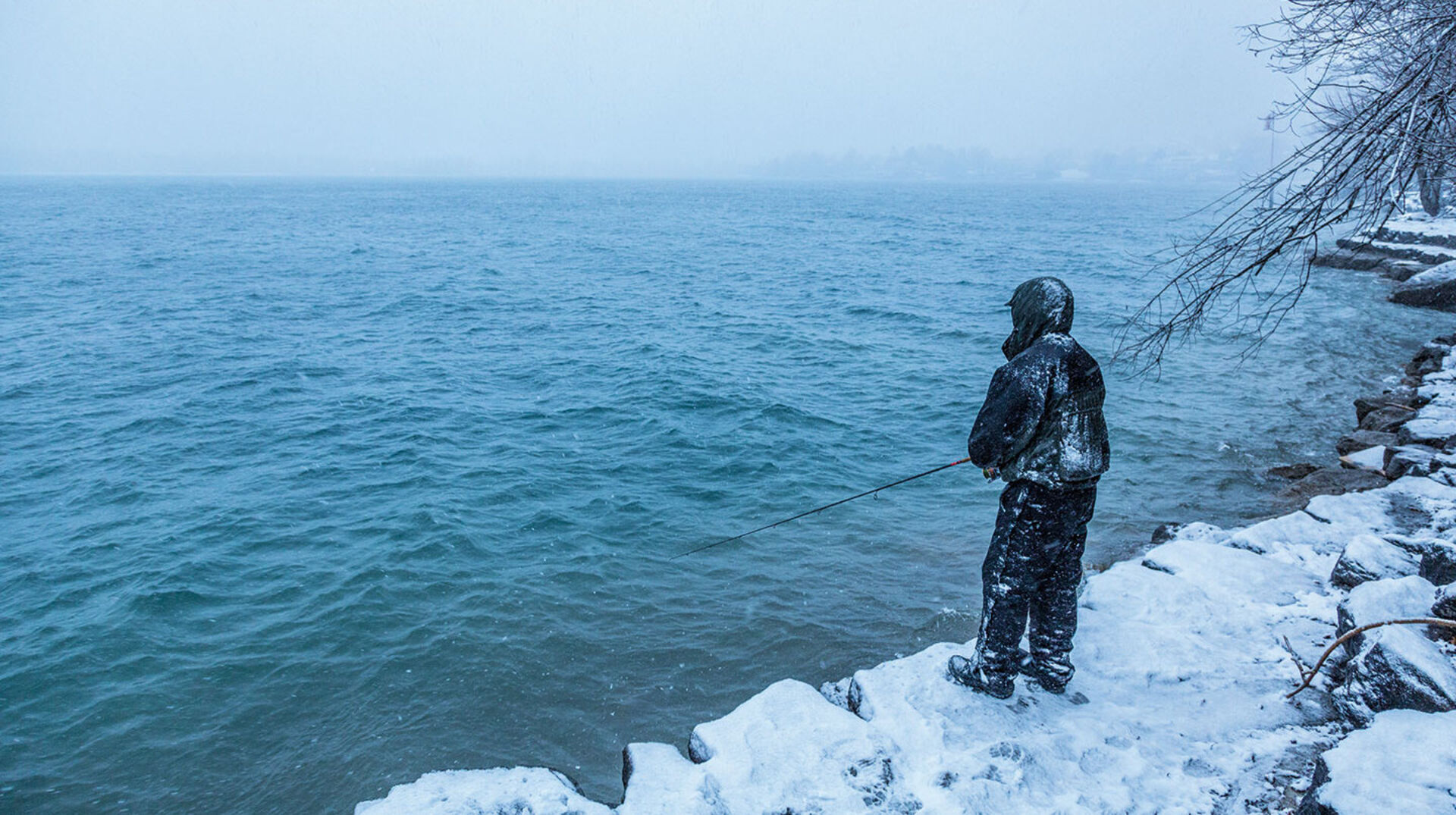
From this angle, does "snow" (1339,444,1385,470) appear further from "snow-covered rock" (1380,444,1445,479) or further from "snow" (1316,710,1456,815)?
"snow" (1316,710,1456,815)

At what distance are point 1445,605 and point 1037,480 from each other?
121 inches

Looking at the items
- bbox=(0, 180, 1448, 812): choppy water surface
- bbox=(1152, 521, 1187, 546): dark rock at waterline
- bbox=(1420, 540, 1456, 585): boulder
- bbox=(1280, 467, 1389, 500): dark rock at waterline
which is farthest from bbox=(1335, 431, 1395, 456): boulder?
bbox=(1420, 540, 1456, 585): boulder

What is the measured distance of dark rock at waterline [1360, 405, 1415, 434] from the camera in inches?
472

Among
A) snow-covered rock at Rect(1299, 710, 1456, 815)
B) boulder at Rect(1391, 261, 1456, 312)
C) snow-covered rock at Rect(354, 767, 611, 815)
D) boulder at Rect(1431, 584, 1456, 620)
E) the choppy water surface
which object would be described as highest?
boulder at Rect(1391, 261, 1456, 312)

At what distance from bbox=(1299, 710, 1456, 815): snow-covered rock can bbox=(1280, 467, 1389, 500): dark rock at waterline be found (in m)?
7.01

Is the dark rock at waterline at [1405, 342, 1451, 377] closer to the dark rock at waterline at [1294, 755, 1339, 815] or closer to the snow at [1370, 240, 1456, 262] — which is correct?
the snow at [1370, 240, 1456, 262]

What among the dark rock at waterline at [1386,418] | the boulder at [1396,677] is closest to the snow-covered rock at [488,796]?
the boulder at [1396,677]

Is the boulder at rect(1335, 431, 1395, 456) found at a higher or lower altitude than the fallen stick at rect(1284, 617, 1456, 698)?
lower

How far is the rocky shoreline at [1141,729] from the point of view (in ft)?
13.0

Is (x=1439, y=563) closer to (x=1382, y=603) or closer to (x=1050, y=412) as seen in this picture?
(x=1382, y=603)

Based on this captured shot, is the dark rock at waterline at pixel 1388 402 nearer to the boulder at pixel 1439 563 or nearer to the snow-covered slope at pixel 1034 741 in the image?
the boulder at pixel 1439 563

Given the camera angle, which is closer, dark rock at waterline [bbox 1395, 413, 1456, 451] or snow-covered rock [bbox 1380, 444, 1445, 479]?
snow-covered rock [bbox 1380, 444, 1445, 479]

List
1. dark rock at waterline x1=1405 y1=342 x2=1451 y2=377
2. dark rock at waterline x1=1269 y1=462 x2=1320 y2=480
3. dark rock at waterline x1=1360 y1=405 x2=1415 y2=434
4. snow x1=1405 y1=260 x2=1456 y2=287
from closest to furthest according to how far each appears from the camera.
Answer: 1. dark rock at waterline x1=1269 y1=462 x2=1320 y2=480
2. dark rock at waterline x1=1360 y1=405 x2=1415 y2=434
3. dark rock at waterline x1=1405 y1=342 x2=1451 y2=377
4. snow x1=1405 y1=260 x2=1456 y2=287

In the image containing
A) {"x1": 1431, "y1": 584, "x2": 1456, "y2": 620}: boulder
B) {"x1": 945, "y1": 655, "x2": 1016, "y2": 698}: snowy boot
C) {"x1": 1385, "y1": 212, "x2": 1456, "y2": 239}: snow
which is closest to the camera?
{"x1": 945, "y1": 655, "x2": 1016, "y2": 698}: snowy boot
